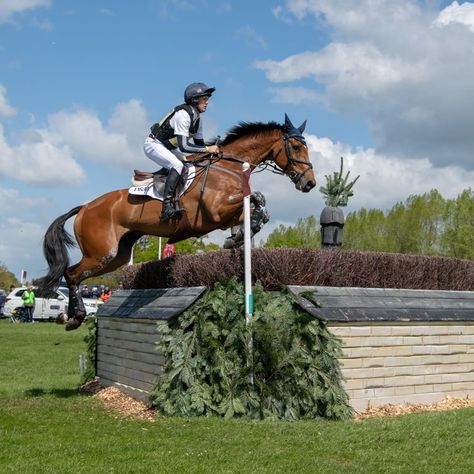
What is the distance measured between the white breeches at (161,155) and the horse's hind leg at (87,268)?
113 centimetres

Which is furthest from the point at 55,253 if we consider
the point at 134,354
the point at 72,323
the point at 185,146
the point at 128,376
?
the point at 185,146

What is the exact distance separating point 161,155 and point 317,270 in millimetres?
2337

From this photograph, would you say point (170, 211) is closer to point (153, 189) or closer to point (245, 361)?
point (153, 189)

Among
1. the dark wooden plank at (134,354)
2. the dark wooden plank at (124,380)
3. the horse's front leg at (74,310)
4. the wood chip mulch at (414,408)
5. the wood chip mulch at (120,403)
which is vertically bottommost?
the wood chip mulch at (120,403)

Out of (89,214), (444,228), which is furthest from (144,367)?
(444,228)

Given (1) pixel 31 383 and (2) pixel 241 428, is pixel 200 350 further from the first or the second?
(1) pixel 31 383

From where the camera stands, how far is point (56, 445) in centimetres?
627

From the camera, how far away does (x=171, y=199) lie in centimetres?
828

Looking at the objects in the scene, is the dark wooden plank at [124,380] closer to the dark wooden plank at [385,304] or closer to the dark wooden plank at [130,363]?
the dark wooden plank at [130,363]

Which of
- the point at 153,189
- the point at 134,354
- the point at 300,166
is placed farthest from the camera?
the point at 134,354

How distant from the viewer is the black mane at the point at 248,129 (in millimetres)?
8859

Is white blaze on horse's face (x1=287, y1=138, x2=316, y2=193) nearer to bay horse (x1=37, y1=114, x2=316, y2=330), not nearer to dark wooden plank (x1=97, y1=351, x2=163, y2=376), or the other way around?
bay horse (x1=37, y1=114, x2=316, y2=330)

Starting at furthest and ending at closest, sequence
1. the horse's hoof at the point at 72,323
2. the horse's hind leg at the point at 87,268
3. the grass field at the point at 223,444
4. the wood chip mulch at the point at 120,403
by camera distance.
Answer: the horse's hoof at the point at 72,323, the horse's hind leg at the point at 87,268, the wood chip mulch at the point at 120,403, the grass field at the point at 223,444

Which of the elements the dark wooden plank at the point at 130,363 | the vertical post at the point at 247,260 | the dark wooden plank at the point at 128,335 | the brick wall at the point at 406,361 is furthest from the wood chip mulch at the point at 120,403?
the brick wall at the point at 406,361
